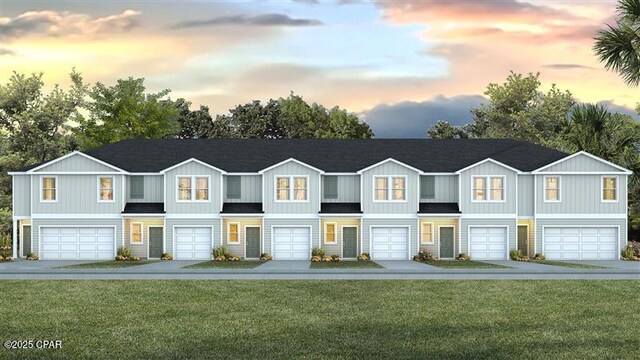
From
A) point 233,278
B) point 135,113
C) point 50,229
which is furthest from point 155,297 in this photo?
point 135,113

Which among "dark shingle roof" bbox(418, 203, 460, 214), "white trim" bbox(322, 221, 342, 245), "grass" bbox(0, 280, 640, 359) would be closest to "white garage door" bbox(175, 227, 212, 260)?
"white trim" bbox(322, 221, 342, 245)

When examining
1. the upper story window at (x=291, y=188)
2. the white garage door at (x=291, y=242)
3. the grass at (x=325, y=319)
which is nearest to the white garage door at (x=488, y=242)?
the white garage door at (x=291, y=242)

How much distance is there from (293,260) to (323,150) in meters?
9.17

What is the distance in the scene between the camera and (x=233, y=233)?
50031 mm

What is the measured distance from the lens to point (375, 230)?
4984 cm

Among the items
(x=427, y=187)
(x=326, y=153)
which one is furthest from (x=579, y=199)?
(x=326, y=153)

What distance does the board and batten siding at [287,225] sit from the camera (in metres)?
49.4

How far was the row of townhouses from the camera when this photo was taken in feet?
163

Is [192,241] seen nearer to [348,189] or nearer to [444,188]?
[348,189]

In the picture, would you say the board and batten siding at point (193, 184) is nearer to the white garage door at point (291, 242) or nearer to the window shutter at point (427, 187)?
the white garage door at point (291, 242)

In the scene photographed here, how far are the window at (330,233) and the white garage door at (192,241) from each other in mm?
7175

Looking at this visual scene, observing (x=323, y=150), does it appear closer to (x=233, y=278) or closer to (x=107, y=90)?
(x=233, y=278)

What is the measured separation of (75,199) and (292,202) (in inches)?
527

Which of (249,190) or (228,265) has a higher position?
(249,190)
